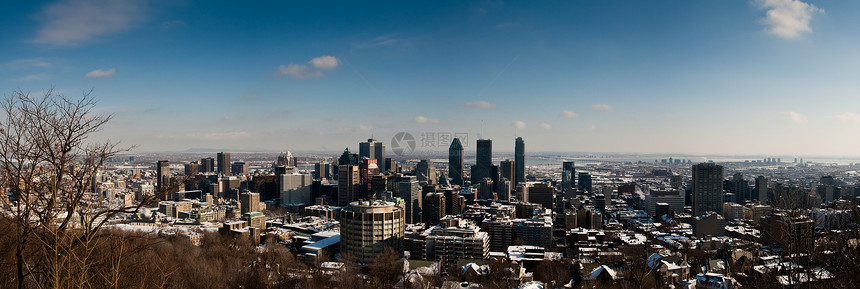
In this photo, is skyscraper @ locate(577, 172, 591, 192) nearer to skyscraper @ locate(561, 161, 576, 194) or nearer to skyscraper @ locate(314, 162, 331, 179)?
skyscraper @ locate(561, 161, 576, 194)

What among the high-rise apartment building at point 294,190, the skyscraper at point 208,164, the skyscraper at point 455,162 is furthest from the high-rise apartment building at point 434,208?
the skyscraper at point 208,164

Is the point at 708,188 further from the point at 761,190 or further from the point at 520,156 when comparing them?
the point at 520,156

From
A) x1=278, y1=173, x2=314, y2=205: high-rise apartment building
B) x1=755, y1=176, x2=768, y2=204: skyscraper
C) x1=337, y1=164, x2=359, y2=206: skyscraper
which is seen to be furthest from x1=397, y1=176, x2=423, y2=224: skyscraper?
x1=755, y1=176, x2=768, y2=204: skyscraper

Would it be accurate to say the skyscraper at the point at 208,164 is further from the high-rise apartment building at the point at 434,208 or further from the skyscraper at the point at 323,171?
the high-rise apartment building at the point at 434,208

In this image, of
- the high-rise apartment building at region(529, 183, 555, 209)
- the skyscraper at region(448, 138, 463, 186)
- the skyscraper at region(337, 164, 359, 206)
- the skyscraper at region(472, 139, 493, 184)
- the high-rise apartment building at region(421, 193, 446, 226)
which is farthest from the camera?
the skyscraper at region(448, 138, 463, 186)

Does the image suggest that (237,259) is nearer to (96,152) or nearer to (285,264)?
(285,264)

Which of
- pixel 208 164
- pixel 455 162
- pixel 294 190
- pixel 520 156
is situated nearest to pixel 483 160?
pixel 455 162

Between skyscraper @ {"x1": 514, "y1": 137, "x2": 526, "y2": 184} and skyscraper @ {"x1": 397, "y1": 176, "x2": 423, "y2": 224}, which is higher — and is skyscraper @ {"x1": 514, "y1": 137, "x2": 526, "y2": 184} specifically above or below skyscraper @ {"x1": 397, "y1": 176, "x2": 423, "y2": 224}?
above
